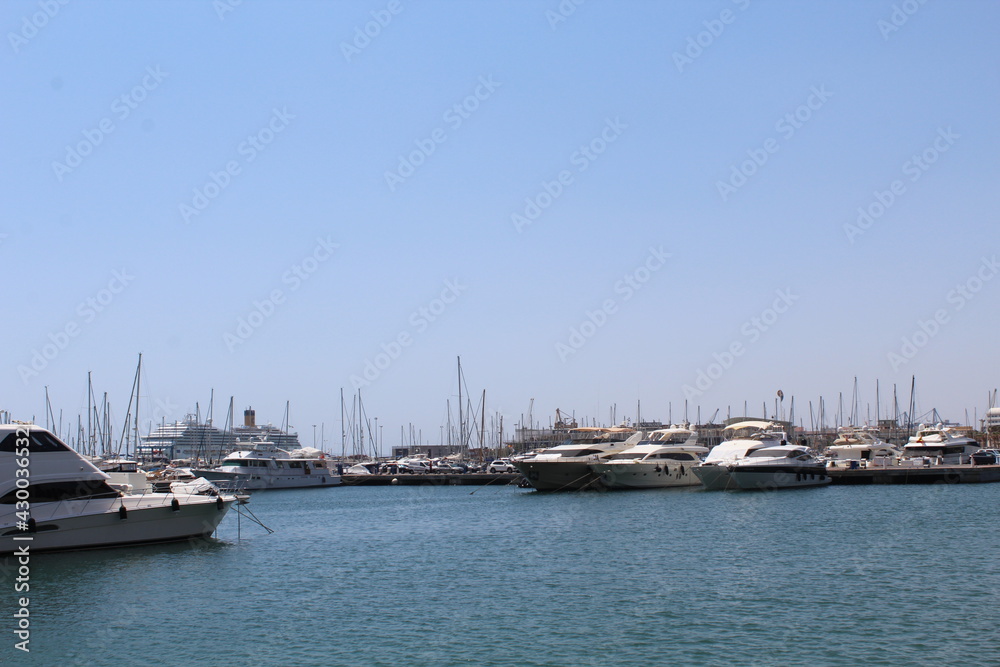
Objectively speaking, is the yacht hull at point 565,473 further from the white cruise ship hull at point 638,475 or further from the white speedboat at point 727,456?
the white speedboat at point 727,456

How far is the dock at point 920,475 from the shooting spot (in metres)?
72.5

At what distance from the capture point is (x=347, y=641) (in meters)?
21.3

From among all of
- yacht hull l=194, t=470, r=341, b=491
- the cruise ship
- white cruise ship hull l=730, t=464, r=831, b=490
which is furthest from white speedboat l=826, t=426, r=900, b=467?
the cruise ship

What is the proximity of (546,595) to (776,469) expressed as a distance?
40774 millimetres

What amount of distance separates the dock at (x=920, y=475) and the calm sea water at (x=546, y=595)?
90.8 ft

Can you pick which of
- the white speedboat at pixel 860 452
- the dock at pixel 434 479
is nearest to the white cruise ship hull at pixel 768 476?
the white speedboat at pixel 860 452

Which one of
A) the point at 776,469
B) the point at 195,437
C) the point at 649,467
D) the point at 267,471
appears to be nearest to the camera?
the point at 776,469

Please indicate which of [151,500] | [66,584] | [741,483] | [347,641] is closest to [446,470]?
[741,483]

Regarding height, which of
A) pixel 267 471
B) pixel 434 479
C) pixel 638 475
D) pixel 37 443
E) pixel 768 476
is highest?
pixel 37 443

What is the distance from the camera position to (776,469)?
206ft

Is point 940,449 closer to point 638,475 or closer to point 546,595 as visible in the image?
point 638,475

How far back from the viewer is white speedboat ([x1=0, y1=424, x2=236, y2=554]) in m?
31.7

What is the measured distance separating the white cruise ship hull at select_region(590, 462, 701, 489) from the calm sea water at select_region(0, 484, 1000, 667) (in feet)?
63.8

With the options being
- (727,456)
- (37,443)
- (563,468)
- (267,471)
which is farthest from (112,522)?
(267,471)
